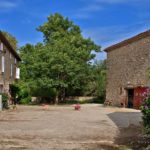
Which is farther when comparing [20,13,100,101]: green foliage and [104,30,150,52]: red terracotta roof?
[20,13,100,101]: green foliage

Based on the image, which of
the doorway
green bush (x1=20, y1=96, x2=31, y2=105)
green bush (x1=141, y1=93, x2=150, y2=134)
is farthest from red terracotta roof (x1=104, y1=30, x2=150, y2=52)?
green bush (x1=141, y1=93, x2=150, y2=134)

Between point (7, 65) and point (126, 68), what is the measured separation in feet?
42.1

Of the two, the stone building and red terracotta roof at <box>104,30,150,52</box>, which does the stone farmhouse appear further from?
the stone building

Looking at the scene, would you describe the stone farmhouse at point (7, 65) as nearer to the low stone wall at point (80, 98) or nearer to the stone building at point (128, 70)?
the low stone wall at point (80, 98)

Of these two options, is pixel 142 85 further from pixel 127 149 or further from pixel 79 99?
pixel 127 149

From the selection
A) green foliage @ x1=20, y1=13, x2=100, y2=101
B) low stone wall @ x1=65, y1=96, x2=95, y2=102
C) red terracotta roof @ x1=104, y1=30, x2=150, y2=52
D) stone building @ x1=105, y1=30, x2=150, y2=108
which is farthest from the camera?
low stone wall @ x1=65, y1=96, x2=95, y2=102

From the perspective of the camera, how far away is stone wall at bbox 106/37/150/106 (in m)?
36.7

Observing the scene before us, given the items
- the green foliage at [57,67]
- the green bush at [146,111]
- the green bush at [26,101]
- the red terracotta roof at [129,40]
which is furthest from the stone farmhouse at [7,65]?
the green bush at [146,111]

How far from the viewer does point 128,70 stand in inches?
→ 1576

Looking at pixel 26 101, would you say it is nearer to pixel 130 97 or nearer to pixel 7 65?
pixel 7 65

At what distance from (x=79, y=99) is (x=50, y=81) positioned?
1259 centimetres

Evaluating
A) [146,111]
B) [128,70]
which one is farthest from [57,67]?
[146,111]

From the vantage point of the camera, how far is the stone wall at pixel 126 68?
36.7 meters

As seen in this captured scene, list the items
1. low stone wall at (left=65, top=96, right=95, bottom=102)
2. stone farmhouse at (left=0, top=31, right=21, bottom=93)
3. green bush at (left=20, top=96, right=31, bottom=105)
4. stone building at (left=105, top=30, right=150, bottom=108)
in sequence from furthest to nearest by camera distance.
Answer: low stone wall at (left=65, top=96, right=95, bottom=102) → green bush at (left=20, top=96, right=31, bottom=105) → stone farmhouse at (left=0, top=31, right=21, bottom=93) → stone building at (left=105, top=30, right=150, bottom=108)
